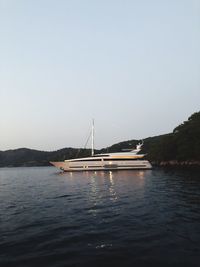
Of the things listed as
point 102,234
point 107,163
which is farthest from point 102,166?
point 102,234

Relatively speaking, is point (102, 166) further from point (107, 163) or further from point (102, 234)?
point (102, 234)

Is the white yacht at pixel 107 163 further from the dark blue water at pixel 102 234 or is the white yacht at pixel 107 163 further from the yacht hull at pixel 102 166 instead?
the dark blue water at pixel 102 234

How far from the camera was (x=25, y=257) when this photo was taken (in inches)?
426

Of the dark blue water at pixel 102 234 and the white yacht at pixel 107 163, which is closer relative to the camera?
the dark blue water at pixel 102 234

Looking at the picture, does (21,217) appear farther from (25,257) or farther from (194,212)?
(194,212)

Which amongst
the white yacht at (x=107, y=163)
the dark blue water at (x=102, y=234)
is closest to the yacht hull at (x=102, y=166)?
the white yacht at (x=107, y=163)

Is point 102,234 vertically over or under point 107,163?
under

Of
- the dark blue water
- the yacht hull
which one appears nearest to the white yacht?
the yacht hull

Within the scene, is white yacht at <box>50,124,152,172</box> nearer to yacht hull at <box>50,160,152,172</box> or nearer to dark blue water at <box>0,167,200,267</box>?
yacht hull at <box>50,160,152,172</box>

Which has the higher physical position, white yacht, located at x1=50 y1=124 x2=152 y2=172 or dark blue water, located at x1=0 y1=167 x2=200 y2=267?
white yacht, located at x1=50 y1=124 x2=152 y2=172

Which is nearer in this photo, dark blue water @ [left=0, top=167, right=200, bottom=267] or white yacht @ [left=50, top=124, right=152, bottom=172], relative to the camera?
dark blue water @ [left=0, top=167, right=200, bottom=267]

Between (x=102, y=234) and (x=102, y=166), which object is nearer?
(x=102, y=234)

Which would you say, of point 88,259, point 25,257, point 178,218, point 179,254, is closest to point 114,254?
point 88,259

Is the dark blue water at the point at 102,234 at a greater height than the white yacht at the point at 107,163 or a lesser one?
lesser
